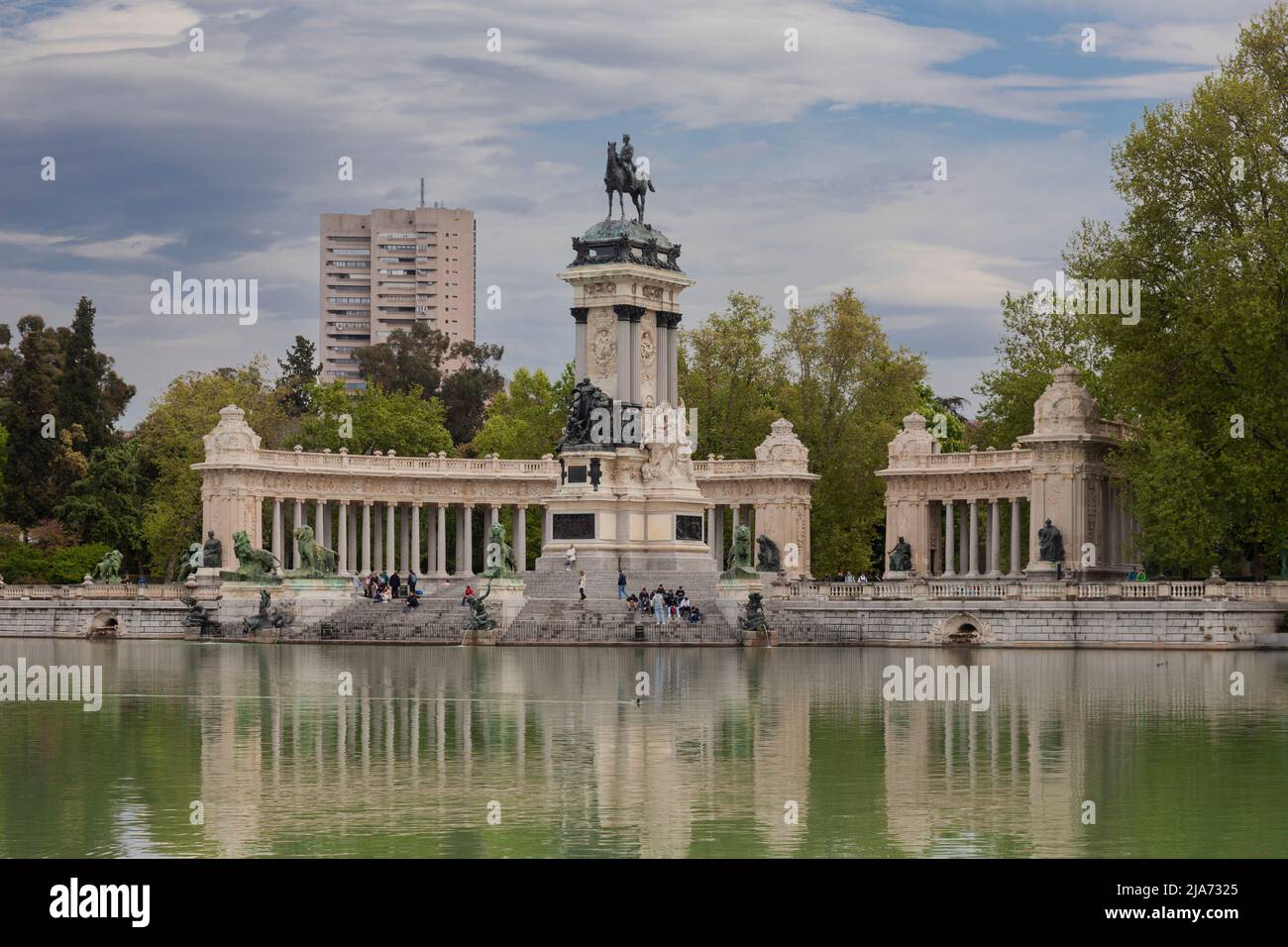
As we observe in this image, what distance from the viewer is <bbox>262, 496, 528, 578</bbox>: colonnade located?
83375 mm

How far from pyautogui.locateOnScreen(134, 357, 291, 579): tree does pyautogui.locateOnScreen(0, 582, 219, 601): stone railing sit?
17.9 meters

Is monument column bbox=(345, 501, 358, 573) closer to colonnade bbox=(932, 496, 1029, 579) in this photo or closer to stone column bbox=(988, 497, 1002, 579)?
colonnade bbox=(932, 496, 1029, 579)

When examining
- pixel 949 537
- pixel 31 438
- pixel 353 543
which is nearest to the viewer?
pixel 949 537

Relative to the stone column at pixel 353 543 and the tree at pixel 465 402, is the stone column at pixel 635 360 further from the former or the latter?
the tree at pixel 465 402

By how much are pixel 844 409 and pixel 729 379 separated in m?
5.48

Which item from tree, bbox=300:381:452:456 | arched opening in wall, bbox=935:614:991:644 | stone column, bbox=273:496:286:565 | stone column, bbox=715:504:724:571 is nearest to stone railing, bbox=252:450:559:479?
stone column, bbox=273:496:286:565

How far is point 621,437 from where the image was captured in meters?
66.7

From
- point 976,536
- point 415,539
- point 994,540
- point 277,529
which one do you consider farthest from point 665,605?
point 415,539

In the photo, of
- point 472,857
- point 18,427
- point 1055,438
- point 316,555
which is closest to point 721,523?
point 1055,438

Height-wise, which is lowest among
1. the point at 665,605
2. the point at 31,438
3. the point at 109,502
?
the point at 665,605

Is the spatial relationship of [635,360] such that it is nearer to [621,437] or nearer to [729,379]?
[621,437]

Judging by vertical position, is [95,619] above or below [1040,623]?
below

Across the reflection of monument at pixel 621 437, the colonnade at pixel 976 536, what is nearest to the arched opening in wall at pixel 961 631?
the reflection of monument at pixel 621 437

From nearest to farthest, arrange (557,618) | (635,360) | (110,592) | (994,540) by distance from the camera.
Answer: (557,618)
(635,360)
(110,592)
(994,540)
